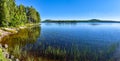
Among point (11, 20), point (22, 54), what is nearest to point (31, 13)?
point (11, 20)

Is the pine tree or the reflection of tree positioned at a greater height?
the pine tree

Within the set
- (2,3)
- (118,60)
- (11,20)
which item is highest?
(2,3)

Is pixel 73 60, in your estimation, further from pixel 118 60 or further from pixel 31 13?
pixel 31 13

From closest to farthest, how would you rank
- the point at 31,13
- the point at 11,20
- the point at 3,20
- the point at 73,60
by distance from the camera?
the point at 73,60, the point at 3,20, the point at 11,20, the point at 31,13

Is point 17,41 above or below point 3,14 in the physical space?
below

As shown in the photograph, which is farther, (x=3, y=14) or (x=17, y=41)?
(x=3, y=14)

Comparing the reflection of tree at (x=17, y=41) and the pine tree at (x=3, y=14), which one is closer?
the reflection of tree at (x=17, y=41)

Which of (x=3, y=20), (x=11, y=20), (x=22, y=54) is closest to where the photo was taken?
(x=22, y=54)

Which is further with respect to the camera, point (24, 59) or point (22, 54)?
point (22, 54)

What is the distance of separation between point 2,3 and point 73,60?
46167mm

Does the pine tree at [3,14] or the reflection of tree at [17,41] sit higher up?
the pine tree at [3,14]

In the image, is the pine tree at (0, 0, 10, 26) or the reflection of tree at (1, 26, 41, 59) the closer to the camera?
the reflection of tree at (1, 26, 41, 59)

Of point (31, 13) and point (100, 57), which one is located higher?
point (31, 13)

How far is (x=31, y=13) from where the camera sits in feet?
432
